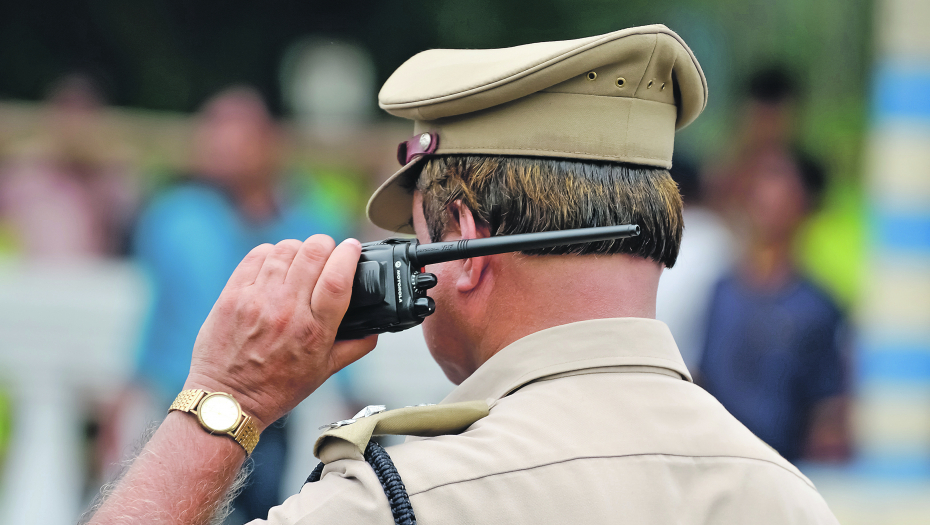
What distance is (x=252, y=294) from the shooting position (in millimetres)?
1361

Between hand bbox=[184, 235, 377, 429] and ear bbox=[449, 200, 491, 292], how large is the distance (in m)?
0.18

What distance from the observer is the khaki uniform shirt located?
1.15 meters

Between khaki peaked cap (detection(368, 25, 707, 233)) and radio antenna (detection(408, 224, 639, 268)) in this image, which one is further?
khaki peaked cap (detection(368, 25, 707, 233))

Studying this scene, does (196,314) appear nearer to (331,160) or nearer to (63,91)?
(331,160)

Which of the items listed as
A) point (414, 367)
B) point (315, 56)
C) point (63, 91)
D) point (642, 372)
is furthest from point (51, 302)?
point (642, 372)

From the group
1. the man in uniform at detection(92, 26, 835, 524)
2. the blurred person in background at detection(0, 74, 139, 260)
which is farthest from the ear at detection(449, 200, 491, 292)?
the blurred person in background at detection(0, 74, 139, 260)

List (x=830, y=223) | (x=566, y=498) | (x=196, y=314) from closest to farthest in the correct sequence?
(x=566, y=498)
(x=196, y=314)
(x=830, y=223)

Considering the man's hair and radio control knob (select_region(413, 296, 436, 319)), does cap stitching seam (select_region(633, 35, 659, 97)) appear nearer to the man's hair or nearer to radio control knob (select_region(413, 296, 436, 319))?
the man's hair

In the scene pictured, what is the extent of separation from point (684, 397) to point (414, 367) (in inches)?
123

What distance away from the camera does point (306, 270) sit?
1.34 metres

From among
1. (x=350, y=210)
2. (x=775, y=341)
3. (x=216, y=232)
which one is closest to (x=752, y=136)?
(x=775, y=341)

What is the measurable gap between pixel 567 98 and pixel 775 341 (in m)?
3.27

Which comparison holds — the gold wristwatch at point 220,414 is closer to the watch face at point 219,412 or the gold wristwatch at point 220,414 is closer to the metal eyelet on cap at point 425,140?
the watch face at point 219,412

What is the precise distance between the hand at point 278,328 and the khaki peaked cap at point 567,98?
0.92ft
